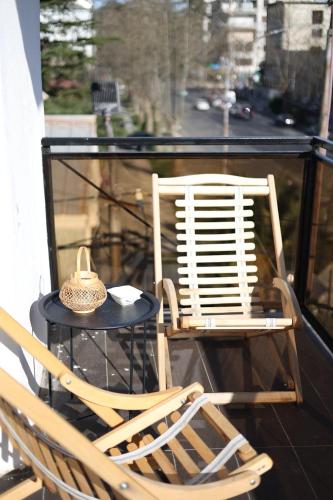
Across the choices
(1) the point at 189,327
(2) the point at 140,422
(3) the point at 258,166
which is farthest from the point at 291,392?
(3) the point at 258,166

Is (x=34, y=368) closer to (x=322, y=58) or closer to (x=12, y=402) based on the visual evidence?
(x=12, y=402)

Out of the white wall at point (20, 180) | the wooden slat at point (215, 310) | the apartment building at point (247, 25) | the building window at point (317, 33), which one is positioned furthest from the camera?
the building window at point (317, 33)

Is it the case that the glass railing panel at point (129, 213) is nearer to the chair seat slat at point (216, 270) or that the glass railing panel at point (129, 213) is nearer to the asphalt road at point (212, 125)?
the chair seat slat at point (216, 270)

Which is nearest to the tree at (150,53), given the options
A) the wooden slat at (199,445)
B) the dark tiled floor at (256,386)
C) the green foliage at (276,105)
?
the green foliage at (276,105)

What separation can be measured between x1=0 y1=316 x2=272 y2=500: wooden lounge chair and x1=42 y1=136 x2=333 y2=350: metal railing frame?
5.78 ft

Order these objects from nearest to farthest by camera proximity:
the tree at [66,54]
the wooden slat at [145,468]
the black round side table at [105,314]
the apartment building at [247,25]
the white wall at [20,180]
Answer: the wooden slat at [145,468] < the white wall at [20,180] < the black round side table at [105,314] < the apartment building at [247,25] < the tree at [66,54]

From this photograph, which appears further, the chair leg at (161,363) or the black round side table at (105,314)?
the chair leg at (161,363)

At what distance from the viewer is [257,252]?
423cm

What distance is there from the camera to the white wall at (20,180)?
7.78ft

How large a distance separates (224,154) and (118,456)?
230cm

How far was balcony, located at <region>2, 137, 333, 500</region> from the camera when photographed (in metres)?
2.82

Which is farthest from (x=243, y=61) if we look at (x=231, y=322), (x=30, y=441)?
(x=30, y=441)

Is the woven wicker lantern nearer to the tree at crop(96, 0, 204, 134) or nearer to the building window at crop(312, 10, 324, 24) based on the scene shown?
the building window at crop(312, 10, 324, 24)

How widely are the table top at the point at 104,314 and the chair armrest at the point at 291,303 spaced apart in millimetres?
674
